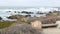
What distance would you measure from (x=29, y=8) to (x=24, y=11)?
64 cm

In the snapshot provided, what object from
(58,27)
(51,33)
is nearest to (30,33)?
(51,33)

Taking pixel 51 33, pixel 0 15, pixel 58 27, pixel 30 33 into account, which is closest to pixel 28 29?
pixel 30 33

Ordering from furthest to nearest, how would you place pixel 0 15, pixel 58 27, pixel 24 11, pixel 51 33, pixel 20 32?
1. pixel 24 11
2. pixel 0 15
3. pixel 58 27
4. pixel 51 33
5. pixel 20 32

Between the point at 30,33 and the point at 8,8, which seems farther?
the point at 8,8

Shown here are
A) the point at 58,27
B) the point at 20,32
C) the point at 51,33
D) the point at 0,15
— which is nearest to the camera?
the point at 20,32

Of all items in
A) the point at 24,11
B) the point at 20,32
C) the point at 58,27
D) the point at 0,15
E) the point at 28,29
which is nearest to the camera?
the point at 20,32

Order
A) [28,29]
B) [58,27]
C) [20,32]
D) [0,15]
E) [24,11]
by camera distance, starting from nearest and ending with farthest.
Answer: [20,32] < [28,29] < [58,27] < [0,15] < [24,11]

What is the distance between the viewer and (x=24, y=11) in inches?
414

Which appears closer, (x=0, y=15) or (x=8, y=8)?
(x=0, y=15)

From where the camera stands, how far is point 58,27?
7.43 metres

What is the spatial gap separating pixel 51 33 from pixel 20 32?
1.35m

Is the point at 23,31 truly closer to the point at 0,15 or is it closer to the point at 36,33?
the point at 36,33

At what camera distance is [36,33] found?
19.4ft

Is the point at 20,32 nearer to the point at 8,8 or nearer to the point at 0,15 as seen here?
the point at 0,15
